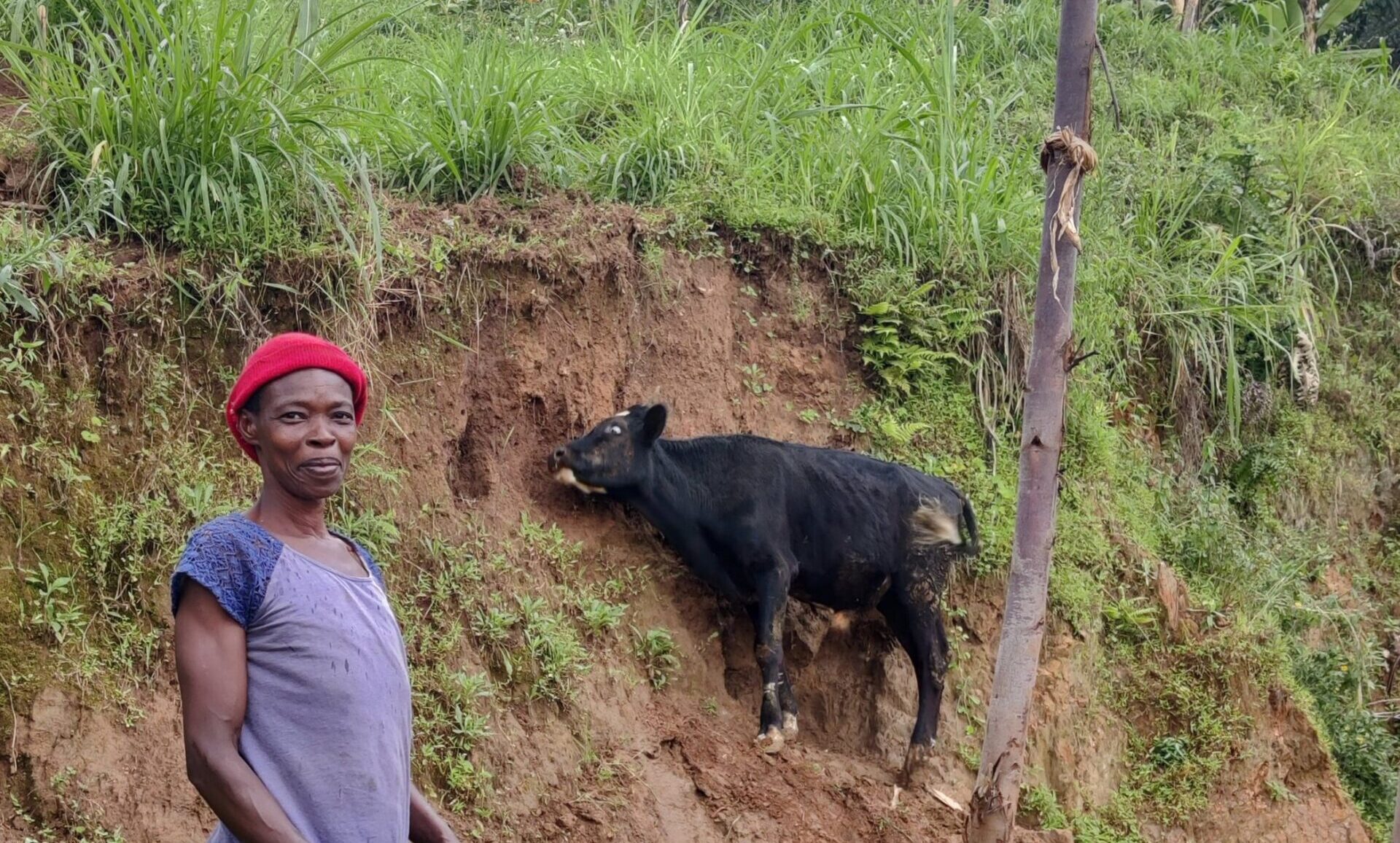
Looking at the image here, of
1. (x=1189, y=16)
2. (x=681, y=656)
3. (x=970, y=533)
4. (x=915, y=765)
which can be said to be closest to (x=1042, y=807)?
(x=915, y=765)

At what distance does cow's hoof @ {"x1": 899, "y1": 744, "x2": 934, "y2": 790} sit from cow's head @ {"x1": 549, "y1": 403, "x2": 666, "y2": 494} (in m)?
1.94

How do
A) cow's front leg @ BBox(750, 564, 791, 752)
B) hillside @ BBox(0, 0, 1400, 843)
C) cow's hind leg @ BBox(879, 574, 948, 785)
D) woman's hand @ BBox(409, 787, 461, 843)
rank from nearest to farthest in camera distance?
1. woman's hand @ BBox(409, 787, 461, 843)
2. hillside @ BBox(0, 0, 1400, 843)
3. cow's front leg @ BBox(750, 564, 791, 752)
4. cow's hind leg @ BBox(879, 574, 948, 785)

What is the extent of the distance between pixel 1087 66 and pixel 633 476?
2952mm

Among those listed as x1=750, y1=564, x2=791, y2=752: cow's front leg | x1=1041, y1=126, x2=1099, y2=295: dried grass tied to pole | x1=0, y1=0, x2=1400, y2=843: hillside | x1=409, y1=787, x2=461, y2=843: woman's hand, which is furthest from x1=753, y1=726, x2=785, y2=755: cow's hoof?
x1=409, y1=787, x2=461, y2=843: woman's hand

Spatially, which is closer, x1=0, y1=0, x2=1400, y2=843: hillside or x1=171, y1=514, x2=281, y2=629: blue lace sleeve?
x1=171, y1=514, x2=281, y2=629: blue lace sleeve

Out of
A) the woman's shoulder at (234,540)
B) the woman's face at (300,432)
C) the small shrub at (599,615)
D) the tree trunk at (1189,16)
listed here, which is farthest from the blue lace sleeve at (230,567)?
the tree trunk at (1189,16)

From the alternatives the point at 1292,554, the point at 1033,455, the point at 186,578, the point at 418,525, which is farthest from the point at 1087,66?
the point at 1292,554

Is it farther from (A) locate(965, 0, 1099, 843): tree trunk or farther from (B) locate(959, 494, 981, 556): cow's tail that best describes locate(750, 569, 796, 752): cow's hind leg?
(A) locate(965, 0, 1099, 843): tree trunk

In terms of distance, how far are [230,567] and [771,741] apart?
419cm

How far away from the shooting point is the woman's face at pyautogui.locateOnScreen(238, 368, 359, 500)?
3201mm

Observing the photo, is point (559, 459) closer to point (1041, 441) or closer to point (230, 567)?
point (1041, 441)

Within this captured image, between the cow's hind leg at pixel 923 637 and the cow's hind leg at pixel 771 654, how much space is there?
2.45 feet

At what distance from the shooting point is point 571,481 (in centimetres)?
697

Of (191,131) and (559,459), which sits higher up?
(191,131)
